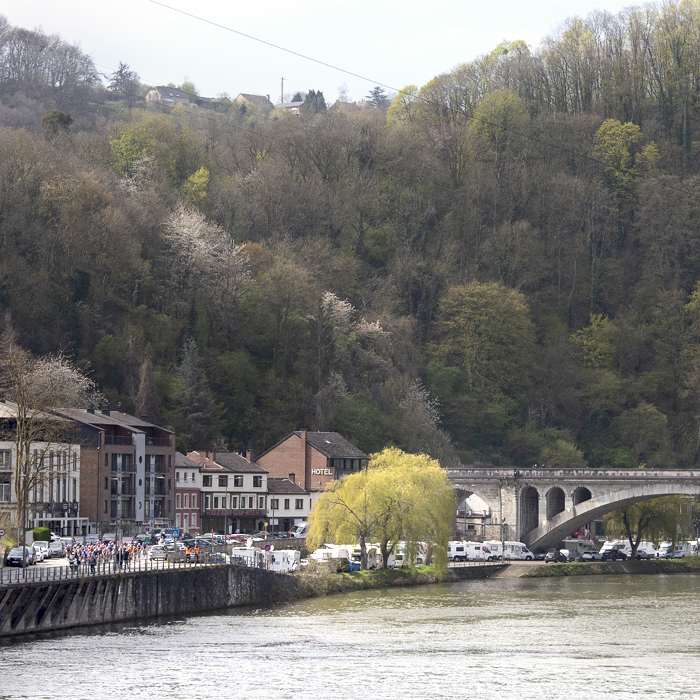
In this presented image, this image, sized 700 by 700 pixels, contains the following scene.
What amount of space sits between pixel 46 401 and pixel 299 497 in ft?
106

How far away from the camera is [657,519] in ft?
322

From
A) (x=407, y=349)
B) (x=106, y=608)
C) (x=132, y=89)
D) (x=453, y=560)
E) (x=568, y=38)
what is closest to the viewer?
(x=106, y=608)

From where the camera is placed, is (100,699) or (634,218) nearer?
(100,699)

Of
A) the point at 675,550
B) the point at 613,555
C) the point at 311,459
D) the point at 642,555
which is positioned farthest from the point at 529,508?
the point at 311,459

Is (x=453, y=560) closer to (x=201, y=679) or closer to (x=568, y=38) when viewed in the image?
(x=201, y=679)

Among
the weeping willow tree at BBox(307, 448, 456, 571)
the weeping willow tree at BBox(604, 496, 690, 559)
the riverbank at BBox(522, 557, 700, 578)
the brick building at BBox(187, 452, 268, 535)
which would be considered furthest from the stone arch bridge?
the weeping willow tree at BBox(307, 448, 456, 571)

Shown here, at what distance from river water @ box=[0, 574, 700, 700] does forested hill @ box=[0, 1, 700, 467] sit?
138 ft

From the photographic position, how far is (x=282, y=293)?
111250 millimetres

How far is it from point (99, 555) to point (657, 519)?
51.4 meters

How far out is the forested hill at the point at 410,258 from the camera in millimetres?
103312

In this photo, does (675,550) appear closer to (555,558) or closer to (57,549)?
(555,558)

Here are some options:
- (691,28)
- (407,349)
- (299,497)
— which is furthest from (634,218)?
(299,497)

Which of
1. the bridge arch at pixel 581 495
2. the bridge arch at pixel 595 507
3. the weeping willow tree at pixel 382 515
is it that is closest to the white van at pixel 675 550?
the bridge arch at pixel 595 507

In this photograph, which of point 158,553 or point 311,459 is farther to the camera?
point 311,459
